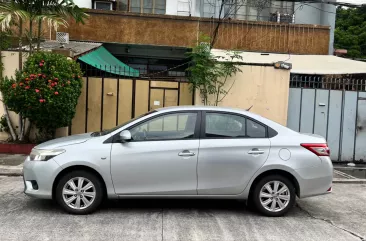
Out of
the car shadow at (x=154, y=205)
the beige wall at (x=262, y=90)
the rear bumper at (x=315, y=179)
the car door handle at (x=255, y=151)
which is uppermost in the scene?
the beige wall at (x=262, y=90)

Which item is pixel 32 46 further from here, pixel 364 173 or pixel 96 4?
pixel 364 173

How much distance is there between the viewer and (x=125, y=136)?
18.7ft

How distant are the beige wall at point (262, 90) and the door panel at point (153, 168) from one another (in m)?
5.47

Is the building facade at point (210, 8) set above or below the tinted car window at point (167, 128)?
above

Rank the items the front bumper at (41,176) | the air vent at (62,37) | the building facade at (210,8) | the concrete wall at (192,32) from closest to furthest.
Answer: the front bumper at (41,176)
the air vent at (62,37)
the concrete wall at (192,32)
the building facade at (210,8)

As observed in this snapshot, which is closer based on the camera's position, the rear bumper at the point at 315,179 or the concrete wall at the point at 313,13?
the rear bumper at the point at 315,179

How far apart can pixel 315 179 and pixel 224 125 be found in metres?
1.57

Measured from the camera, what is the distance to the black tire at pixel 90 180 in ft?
18.7

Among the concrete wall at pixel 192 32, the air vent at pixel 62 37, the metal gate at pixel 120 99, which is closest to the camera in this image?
the metal gate at pixel 120 99

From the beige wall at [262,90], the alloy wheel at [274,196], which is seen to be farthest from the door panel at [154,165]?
the beige wall at [262,90]

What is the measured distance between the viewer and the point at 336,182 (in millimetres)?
9062

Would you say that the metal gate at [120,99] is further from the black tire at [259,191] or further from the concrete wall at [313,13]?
the concrete wall at [313,13]

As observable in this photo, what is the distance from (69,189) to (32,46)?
20.4 ft

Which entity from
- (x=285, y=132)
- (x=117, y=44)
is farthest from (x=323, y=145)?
(x=117, y=44)
